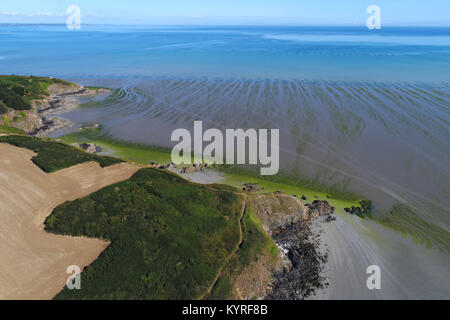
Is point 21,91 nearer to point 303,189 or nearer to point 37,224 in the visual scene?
point 37,224

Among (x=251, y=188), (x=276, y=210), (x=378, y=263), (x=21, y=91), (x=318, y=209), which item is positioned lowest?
(x=378, y=263)

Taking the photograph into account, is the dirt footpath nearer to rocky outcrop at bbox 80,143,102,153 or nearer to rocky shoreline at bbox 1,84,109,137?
rocky outcrop at bbox 80,143,102,153

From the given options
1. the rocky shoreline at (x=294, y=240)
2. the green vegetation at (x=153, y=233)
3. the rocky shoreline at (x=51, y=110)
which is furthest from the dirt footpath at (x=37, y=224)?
the rocky shoreline at (x=51, y=110)

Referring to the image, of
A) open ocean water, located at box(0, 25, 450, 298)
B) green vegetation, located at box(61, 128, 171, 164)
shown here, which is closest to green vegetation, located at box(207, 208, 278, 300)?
open ocean water, located at box(0, 25, 450, 298)

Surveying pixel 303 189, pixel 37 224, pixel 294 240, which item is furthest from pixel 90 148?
pixel 294 240
